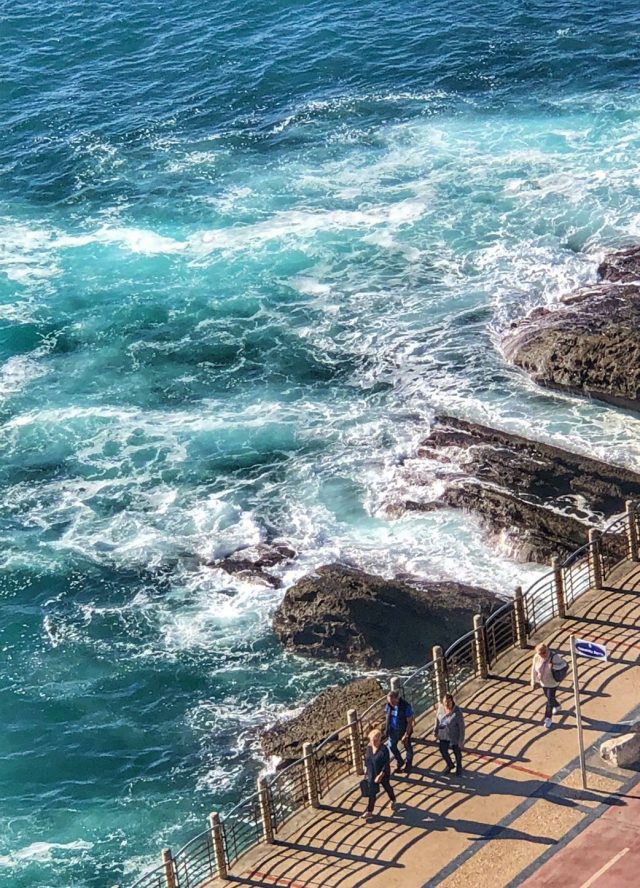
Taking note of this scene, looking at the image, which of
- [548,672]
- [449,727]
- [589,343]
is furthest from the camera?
[589,343]

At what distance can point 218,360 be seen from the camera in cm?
5400

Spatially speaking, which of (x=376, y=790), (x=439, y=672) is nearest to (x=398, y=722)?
(x=376, y=790)

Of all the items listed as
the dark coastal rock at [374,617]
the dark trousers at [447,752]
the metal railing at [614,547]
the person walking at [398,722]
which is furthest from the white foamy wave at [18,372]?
the dark trousers at [447,752]

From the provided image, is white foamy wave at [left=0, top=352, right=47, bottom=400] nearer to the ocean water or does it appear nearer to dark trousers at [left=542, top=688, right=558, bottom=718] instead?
the ocean water

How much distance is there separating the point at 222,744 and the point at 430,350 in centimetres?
2085

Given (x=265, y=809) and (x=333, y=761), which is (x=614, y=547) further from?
(x=265, y=809)

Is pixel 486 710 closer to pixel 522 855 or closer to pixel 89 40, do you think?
pixel 522 855

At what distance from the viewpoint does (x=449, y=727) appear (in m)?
26.7

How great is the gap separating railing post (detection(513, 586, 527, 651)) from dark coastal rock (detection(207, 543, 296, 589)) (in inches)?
461

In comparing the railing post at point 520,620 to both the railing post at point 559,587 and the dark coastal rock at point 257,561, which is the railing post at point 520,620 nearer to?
the railing post at point 559,587

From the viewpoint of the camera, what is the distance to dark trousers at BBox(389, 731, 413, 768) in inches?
1070

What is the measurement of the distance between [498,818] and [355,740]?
3366mm

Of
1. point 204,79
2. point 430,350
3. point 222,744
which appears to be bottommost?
point 222,744

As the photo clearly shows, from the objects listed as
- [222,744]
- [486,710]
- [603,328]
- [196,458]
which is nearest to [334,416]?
[196,458]
